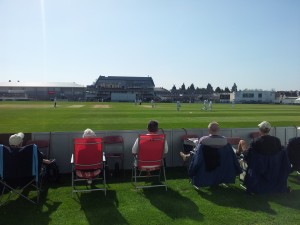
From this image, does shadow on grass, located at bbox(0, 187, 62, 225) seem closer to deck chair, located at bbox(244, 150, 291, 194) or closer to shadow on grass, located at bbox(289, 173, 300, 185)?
deck chair, located at bbox(244, 150, 291, 194)

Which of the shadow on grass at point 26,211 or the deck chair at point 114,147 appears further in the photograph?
the deck chair at point 114,147

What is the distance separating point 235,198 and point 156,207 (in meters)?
1.56

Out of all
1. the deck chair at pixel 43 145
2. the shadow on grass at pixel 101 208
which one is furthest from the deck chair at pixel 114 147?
the shadow on grass at pixel 101 208

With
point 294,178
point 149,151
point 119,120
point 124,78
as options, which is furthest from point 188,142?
point 124,78

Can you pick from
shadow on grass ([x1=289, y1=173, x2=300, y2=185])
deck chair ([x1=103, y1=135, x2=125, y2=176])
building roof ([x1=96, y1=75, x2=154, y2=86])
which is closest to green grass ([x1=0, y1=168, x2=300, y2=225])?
shadow on grass ([x1=289, y1=173, x2=300, y2=185])

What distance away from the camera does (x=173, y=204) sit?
17.2 ft

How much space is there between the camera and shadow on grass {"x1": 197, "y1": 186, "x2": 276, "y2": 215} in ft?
16.8

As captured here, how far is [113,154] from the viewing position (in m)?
7.76

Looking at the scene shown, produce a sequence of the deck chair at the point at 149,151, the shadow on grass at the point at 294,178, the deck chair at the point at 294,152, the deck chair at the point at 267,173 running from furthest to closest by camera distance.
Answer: the shadow on grass at the point at 294,178
the deck chair at the point at 294,152
the deck chair at the point at 149,151
the deck chair at the point at 267,173

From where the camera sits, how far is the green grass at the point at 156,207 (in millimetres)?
4578

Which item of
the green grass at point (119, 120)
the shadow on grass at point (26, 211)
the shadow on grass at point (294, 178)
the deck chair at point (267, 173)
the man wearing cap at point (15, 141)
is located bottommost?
the shadow on grass at point (294, 178)

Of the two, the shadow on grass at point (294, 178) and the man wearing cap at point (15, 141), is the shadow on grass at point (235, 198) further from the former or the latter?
the man wearing cap at point (15, 141)

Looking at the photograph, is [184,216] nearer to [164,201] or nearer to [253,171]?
[164,201]

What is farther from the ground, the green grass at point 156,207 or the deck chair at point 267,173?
the deck chair at point 267,173
